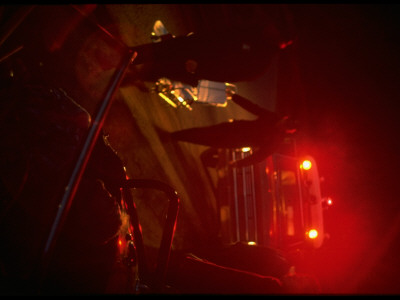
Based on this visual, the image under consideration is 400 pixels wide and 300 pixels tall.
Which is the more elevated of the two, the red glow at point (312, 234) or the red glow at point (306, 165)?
the red glow at point (306, 165)

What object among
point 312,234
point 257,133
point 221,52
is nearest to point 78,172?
point 221,52

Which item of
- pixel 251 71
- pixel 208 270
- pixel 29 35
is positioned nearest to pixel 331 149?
pixel 251 71

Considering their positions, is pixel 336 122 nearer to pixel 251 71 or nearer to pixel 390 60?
pixel 390 60

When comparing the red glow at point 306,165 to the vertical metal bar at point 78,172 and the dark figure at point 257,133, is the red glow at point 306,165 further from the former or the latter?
the vertical metal bar at point 78,172

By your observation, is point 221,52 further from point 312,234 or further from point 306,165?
point 312,234

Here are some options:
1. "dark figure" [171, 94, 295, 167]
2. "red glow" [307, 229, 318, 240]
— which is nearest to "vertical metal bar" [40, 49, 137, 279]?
"dark figure" [171, 94, 295, 167]

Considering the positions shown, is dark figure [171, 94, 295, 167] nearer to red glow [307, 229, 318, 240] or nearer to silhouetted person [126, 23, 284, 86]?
silhouetted person [126, 23, 284, 86]

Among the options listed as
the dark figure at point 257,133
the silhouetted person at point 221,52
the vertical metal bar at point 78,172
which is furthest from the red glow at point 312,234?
the vertical metal bar at point 78,172

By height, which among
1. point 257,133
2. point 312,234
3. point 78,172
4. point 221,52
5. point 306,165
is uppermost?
point 221,52

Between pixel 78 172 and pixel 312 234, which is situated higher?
pixel 78 172

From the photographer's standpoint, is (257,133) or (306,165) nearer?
(257,133)

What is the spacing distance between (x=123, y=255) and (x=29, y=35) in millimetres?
1861

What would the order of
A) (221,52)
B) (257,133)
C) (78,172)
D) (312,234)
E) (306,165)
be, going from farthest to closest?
(306,165) < (312,234) < (257,133) < (221,52) < (78,172)

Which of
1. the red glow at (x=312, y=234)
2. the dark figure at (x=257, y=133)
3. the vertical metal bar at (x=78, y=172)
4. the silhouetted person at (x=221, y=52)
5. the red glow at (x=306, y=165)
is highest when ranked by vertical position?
the silhouetted person at (x=221, y=52)
